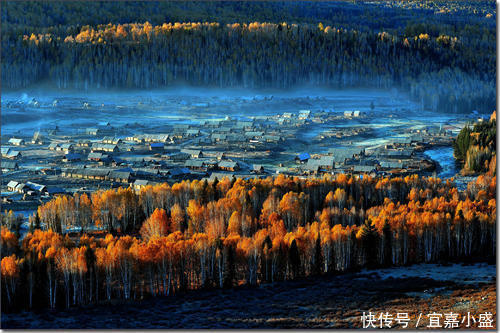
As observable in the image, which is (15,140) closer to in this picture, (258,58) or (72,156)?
(72,156)

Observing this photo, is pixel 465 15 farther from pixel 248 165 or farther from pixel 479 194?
pixel 479 194

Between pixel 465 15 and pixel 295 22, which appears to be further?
pixel 295 22

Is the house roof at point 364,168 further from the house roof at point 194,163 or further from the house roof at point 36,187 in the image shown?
the house roof at point 36,187

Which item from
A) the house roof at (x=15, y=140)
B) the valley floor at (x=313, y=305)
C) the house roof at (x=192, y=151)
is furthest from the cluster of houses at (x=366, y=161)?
the house roof at (x=15, y=140)

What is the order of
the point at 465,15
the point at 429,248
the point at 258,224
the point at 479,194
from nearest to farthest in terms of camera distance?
the point at 429,248 < the point at 258,224 < the point at 479,194 < the point at 465,15

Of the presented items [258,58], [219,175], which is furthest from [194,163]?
[258,58]

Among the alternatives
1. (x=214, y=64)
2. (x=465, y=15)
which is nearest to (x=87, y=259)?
(x=465, y=15)
